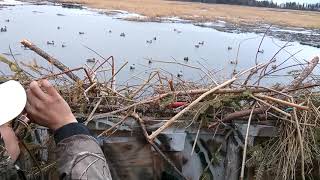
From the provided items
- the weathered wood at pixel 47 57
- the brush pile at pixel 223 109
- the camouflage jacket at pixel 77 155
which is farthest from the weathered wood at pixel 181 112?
the camouflage jacket at pixel 77 155

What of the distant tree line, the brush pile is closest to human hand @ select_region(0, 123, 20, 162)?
the brush pile

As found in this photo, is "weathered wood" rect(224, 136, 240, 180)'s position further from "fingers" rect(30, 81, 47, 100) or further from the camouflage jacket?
"fingers" rect(30, 81, 47, 100)

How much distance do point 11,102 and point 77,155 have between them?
0.32m

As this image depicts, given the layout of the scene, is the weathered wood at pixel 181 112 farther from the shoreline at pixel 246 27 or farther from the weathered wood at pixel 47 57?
the shoreline at pixel 246 27

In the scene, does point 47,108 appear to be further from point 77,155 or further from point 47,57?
point 47,57

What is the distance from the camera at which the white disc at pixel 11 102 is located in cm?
182

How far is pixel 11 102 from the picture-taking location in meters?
1.83

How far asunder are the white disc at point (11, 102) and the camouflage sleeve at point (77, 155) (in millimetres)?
175

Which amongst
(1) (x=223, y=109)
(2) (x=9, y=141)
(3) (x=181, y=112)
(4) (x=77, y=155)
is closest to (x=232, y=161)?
(1) (x=223, y=109)

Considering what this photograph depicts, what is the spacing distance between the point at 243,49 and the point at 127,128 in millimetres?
21490

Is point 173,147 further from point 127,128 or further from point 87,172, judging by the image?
point 87,172

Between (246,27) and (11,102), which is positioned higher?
(11,102)

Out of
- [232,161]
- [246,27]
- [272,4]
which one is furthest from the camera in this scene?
[272,4]

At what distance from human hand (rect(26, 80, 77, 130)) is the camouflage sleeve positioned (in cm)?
4
